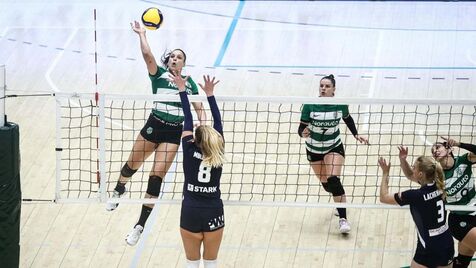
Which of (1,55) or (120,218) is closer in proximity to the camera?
(120,218)

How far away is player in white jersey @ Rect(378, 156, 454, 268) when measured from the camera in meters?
10.1

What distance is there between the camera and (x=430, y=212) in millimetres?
10078

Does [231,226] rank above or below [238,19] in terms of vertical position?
below

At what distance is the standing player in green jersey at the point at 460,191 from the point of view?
1097 cm

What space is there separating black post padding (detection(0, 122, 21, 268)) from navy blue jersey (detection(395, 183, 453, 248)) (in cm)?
419

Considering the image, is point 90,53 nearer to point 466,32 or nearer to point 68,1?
point 68,1

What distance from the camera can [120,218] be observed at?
13.2 metres

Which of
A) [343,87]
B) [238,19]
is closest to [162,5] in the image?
[238,19]

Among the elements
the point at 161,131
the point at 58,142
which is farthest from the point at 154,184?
the point at 58,142

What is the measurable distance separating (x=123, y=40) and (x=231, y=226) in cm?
822

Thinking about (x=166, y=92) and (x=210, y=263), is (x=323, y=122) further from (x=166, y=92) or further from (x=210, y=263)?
(x=210, y=263)

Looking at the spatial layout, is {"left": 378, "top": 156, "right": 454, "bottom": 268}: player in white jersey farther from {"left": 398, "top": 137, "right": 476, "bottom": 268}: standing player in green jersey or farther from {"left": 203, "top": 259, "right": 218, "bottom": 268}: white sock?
{"left": 203, "top": 259, "right": 218, "bottom": 268}: white sock

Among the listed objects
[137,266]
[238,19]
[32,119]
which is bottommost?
[137,266]

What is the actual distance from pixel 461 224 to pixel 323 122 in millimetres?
2289
